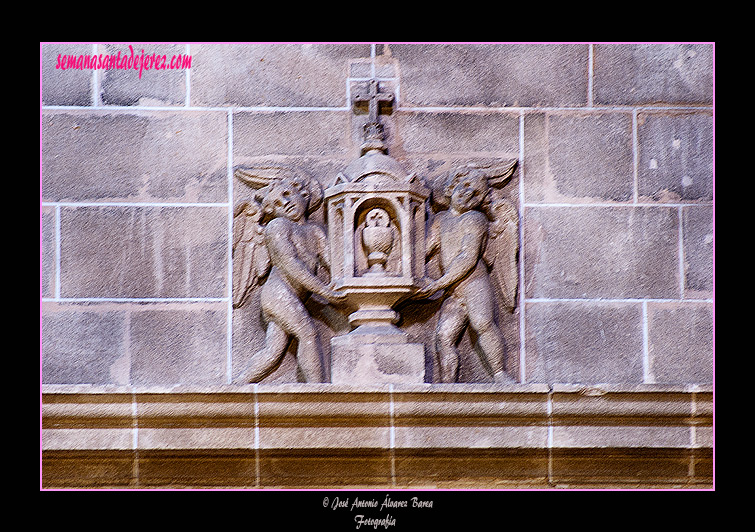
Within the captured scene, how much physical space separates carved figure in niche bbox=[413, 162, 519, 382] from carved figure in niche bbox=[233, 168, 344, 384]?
1.63 feet

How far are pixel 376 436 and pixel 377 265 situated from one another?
742mm

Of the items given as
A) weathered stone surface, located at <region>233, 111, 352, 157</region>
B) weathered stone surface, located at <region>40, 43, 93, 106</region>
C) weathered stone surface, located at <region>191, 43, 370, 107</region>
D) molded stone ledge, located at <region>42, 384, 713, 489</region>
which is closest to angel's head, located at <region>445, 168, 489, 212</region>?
weathered stone surface, located at <region>233, 111, 352, 157</region>

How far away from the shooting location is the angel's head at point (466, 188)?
16.2ft

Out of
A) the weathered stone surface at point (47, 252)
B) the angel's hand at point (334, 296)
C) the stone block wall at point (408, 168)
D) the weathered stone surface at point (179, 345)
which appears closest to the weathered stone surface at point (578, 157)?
the stone block wall at point (408, 168)

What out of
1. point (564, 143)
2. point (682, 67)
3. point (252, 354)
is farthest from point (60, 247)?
point (682, 67)

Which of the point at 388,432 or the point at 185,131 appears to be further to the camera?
the point at 185,131

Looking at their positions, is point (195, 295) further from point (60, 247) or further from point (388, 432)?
point (388, 432)

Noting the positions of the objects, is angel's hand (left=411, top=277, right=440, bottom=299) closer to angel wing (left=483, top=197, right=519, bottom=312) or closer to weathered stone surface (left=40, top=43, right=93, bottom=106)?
angel wing (left=483, top=197, right=519, bottom=312)

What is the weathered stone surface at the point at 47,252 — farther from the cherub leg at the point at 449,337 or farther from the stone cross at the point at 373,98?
the cherub leg at the point at 449,337

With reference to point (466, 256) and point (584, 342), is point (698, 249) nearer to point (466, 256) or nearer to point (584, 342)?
point (584, 342)

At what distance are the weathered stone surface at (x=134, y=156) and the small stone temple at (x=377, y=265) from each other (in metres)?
0.01

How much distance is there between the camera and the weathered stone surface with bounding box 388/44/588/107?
16.6 feet

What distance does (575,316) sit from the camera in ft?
16.2

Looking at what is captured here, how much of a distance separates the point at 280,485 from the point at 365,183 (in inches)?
53.2
